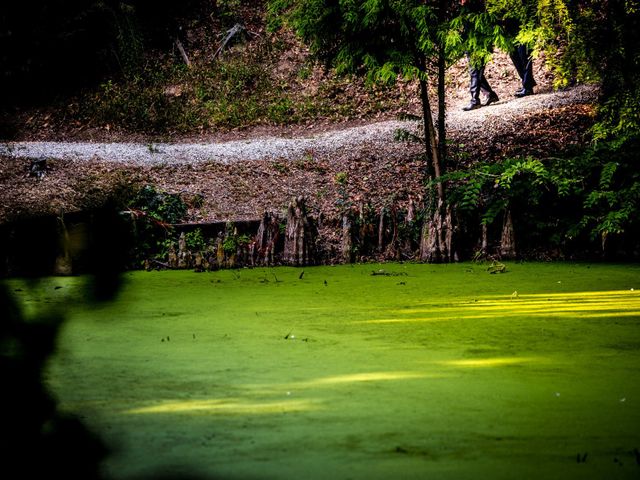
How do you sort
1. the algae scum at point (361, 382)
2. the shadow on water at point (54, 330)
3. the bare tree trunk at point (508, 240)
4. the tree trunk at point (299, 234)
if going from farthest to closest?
the bare tree trunk at point (508, 240) → the tree trunk at point (299, 234) → the algae scum at point (361, 382) → the shadow on water at point (54, 330)

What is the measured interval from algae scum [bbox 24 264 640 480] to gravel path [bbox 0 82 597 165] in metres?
6.13

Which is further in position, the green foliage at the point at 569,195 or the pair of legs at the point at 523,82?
the pair of legs at the point at 523,82

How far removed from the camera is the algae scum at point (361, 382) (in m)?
2.32

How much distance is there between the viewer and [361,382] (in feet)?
11.0

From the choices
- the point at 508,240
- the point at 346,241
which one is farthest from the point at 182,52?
the point at 508,240

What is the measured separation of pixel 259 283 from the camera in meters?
6.86

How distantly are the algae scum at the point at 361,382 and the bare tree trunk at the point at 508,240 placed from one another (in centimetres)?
204

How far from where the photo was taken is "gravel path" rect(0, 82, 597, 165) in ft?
39.0

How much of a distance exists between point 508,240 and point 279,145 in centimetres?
545

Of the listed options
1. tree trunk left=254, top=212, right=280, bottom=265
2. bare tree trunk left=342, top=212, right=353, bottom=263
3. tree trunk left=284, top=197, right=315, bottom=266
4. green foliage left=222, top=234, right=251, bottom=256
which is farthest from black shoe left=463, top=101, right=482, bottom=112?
green foliage left=222, top=234, right=251, bottom=256

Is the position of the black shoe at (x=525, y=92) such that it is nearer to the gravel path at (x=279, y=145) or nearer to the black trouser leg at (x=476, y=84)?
the gravel path at (x=279, y=145)

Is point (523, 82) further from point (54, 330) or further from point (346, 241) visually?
point (54, 330)

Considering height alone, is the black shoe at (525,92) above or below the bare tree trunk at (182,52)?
below

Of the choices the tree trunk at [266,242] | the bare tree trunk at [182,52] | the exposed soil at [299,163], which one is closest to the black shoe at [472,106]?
the exposed soil at [299,163]
